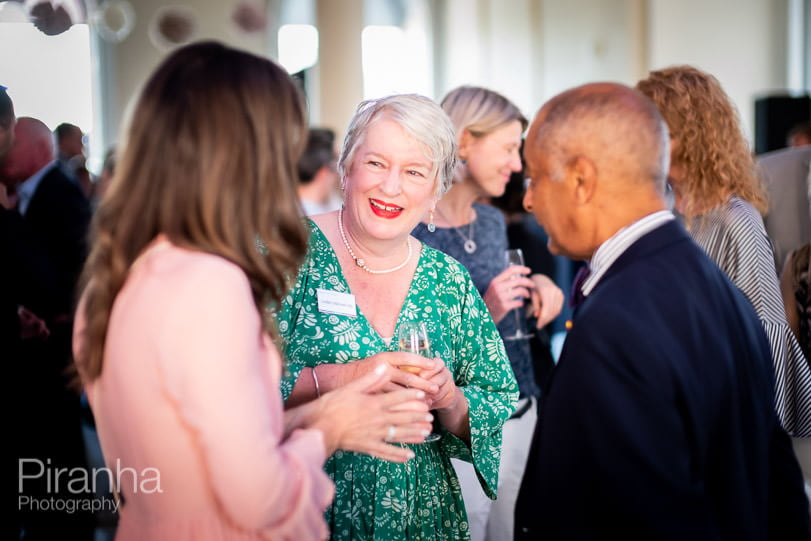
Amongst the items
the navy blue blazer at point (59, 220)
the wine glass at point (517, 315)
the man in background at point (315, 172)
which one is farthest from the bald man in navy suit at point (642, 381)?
the man in background at point (315, 172)

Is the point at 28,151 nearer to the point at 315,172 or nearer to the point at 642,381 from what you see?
the point at 315,172

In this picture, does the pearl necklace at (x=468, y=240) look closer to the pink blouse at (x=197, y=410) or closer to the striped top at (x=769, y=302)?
the striped top at (x=769, y=302)

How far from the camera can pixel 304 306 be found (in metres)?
1.79

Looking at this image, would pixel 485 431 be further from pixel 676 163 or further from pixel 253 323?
pixel 676 163

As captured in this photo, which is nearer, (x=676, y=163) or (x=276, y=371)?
(x=276, y=371)

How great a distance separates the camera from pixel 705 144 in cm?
233

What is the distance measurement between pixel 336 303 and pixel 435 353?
0.95ft

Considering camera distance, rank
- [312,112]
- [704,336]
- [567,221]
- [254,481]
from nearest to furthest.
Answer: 1. [254,481]
2. [704,336]
3. [567,221]
4. [312,112]

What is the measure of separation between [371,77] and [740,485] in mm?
9110

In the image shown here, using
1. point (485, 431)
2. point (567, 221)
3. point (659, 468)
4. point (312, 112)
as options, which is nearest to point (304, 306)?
point (485, 431)

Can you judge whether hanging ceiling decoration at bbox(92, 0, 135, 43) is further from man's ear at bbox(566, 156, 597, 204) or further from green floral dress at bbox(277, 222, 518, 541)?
man's ear at bbox(566, 156, 597, 204)

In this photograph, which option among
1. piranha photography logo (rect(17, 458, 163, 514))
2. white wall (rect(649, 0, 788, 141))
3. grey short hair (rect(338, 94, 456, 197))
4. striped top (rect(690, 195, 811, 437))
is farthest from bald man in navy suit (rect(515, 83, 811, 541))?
white wall (rect(649, 0, 788, 141))

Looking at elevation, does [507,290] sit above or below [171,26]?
below

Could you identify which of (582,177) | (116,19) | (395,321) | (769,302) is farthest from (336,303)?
(116,19)
